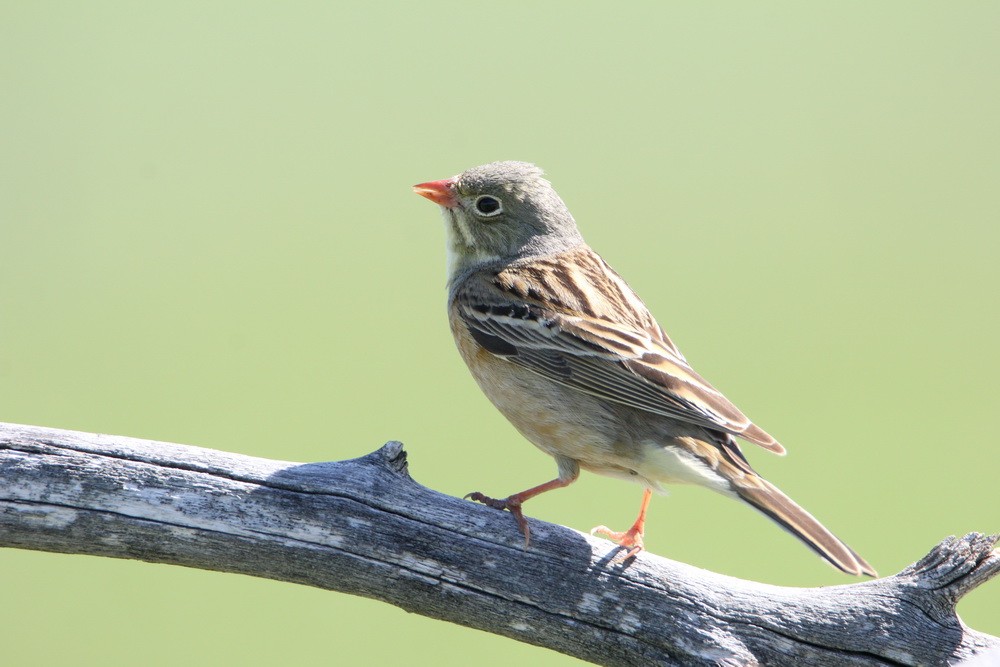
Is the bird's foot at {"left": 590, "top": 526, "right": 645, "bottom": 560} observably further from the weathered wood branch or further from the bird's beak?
the bird's beak

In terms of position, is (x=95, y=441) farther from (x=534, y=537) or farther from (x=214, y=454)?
A: (x=534, y=537)

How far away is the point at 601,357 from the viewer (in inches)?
190

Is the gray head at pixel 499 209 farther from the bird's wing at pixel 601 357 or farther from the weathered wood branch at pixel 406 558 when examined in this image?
the weathered wood branch at pixel 406 558

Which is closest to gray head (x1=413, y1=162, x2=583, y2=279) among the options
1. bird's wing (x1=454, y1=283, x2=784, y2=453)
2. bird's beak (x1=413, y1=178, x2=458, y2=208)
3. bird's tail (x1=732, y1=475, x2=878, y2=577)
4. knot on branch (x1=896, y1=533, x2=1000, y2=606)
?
bird's beak (x1=413, y1=178, x2=458, y2=208)

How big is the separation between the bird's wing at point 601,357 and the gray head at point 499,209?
0.46 metres

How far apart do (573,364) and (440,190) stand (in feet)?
5.41

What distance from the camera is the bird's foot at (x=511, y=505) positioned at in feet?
13.3

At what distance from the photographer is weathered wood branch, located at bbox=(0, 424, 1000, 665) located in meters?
3.79

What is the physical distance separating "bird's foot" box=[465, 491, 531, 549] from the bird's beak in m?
2.20

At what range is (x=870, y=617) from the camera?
3752 mm

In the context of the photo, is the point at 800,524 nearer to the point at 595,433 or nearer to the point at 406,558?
the point at 595,433

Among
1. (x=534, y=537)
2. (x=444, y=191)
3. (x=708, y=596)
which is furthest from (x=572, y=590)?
(x=444, y=191)

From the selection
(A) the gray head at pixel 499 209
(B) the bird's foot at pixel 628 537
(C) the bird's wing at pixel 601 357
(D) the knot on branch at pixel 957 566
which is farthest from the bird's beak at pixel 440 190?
(D) the knot on branch at pixel 957 566

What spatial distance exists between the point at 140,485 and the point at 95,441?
0.29m
